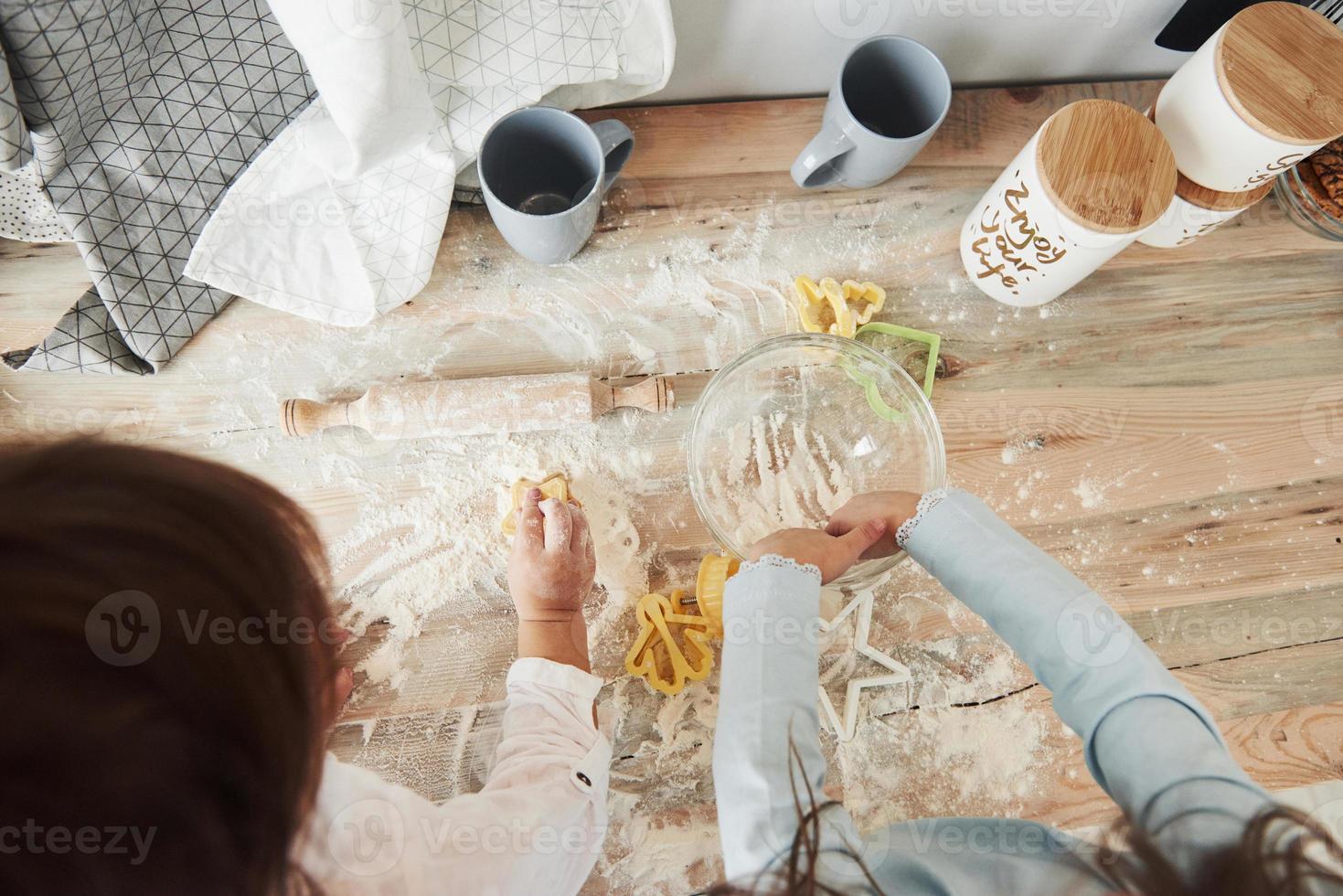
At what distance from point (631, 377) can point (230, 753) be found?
1.41 ft

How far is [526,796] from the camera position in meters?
0.55

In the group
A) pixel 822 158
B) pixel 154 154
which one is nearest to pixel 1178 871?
pixel 822 158

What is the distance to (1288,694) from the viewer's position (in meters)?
0.67

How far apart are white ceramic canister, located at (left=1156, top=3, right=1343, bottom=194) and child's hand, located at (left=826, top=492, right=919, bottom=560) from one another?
15.1 inches

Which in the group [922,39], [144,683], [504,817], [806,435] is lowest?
[504,817]

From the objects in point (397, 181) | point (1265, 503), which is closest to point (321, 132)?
point (397, 181)

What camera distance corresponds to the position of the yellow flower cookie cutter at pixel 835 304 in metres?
0.68

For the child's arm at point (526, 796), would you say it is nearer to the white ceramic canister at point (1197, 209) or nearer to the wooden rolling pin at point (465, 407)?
the wooden rolling pin at point (465, 407)

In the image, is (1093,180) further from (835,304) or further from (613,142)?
(613,142)

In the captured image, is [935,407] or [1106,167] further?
[935,407]

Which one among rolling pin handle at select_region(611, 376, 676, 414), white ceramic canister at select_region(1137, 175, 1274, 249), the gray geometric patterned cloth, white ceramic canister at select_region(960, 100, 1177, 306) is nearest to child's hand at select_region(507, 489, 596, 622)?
rolling pin handle at select_region(611, 376, 676, 414)

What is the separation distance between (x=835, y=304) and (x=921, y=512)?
0.72ft

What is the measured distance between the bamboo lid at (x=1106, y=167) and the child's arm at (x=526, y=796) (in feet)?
1.54

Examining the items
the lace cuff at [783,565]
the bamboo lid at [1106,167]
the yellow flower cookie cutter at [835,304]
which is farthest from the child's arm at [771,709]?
the bamboo lid at [1106,167]
